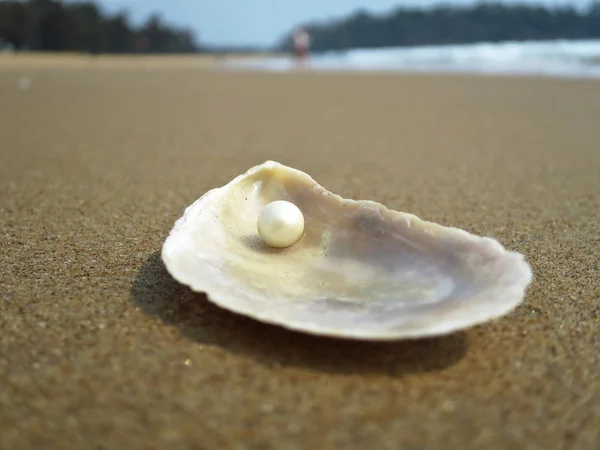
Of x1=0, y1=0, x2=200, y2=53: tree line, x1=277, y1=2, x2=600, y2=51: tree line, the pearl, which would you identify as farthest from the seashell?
x1=0, y1=0, x2=200, y2=53: tree line

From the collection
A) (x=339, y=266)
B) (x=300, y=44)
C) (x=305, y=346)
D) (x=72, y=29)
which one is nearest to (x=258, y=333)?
(x=305, y=346)

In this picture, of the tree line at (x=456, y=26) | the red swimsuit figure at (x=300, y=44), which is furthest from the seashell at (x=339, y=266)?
the tree line at (x=456, y=26)

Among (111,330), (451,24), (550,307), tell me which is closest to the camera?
(111,330)

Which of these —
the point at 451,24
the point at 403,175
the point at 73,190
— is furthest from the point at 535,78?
the point at 451,24

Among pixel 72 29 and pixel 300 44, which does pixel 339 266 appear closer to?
pixel 300 44

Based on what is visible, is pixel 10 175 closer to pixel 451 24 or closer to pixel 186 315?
pixel 186 315

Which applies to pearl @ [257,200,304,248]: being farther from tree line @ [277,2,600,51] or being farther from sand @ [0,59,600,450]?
tree line @ [277,2,600,51]
